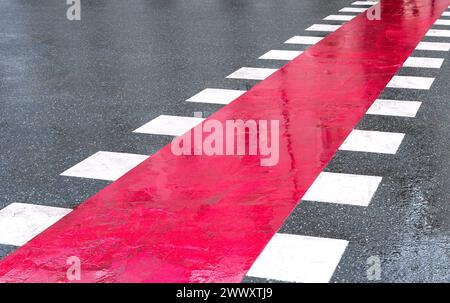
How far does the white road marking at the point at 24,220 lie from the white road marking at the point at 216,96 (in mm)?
2052

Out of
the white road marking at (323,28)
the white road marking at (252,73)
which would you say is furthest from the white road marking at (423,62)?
the white road marking at (323,28)

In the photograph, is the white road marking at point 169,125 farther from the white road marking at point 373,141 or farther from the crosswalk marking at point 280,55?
the crosswalk marking at point 280,55

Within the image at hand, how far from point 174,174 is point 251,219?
703 millimetres

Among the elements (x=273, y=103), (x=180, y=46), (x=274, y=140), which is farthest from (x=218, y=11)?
(x=274, y=140)

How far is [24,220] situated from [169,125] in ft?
5.17

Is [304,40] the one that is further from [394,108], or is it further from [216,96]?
[394,108]

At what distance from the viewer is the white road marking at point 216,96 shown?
18.1ft

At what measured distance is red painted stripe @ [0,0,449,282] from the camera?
3.07 m

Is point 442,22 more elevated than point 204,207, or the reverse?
point 442,22

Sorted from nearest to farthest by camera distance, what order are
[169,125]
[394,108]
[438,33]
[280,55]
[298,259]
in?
[298,259]
[169,125]
[394,108]
[280,55]
[438,33]

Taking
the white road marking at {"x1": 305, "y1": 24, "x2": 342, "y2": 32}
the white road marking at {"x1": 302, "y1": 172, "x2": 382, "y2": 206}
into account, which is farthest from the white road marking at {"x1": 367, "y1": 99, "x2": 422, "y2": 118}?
the white road marking at {"x1": 305, "y1": 24, "x2": 342, "y2": 32}

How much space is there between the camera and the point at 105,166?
13.8ft

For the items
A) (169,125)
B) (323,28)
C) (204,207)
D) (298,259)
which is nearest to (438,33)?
(323,28)

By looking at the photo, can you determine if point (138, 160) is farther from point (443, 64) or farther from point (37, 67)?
point (443, 64)
